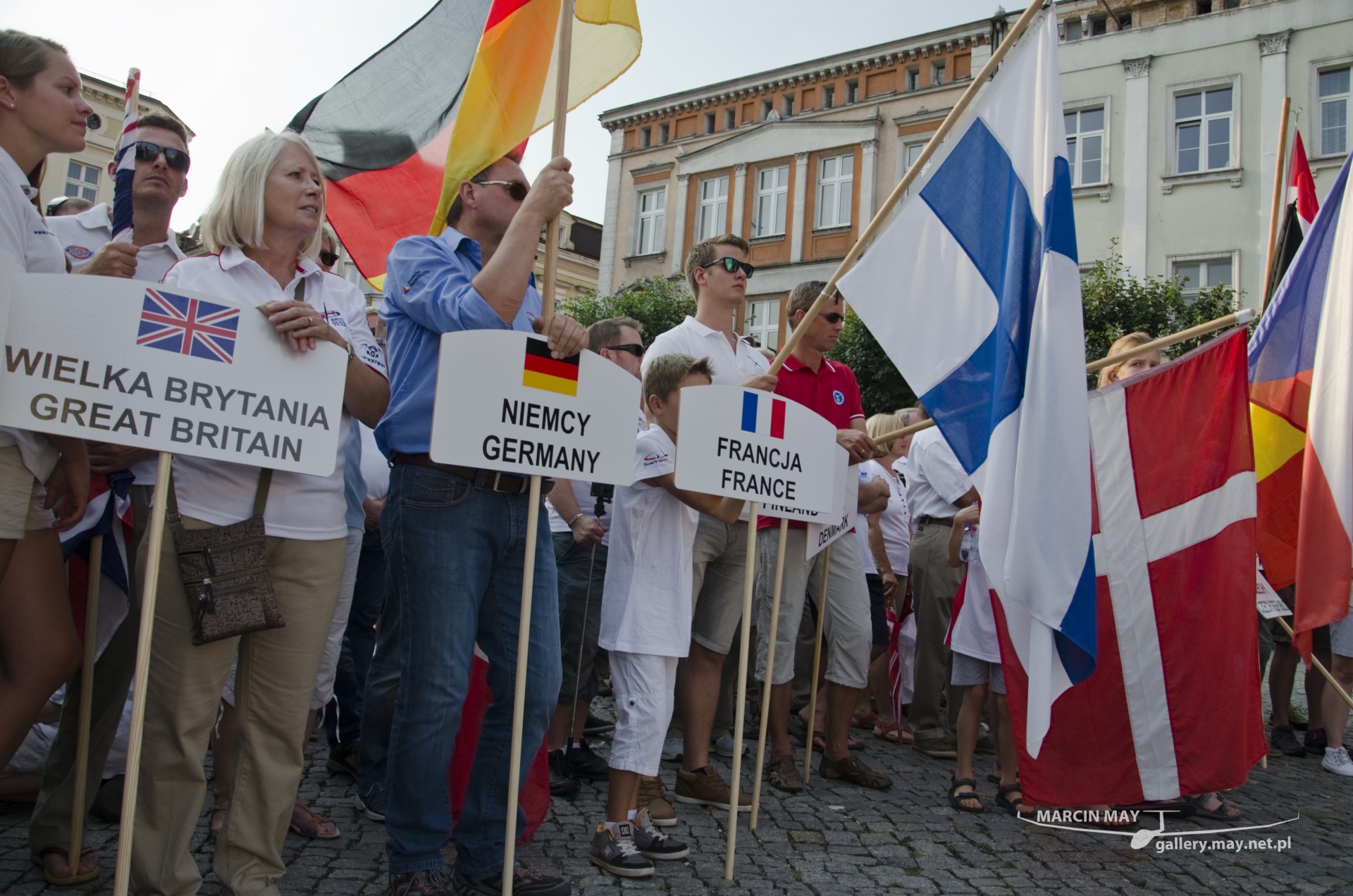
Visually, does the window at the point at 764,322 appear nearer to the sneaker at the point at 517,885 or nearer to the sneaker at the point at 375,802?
the sneaker at the point at 375,802

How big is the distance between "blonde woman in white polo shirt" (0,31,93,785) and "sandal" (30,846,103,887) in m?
0.42

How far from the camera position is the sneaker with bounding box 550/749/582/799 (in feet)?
13.6

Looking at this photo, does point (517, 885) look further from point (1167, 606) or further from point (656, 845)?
point (1167, 606)

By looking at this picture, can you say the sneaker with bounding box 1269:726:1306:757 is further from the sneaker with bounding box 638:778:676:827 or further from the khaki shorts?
the khaki shorts

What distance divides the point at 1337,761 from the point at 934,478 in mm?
2769

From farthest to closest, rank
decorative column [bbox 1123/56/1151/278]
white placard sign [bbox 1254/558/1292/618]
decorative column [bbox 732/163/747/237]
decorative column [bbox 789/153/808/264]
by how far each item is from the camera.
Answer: decorative column [bbox 732/163/747/237] → decorative column [bbox 789/153/808/264] → decorative column [bbox 1123/56/1151/278] → white placard sign [bbox 1254/558/1292/618]

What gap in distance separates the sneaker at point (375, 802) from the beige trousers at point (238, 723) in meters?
0.96

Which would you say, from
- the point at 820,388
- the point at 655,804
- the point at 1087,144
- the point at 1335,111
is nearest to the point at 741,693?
the point at 655,804

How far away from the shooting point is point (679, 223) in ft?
101

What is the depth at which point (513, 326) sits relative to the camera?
2.99m

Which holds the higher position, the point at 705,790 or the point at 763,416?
the point at 763,416

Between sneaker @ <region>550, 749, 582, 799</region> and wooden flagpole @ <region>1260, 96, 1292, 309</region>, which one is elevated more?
wooden flagpole @ <region>1260, 96, 1292, 309</region>

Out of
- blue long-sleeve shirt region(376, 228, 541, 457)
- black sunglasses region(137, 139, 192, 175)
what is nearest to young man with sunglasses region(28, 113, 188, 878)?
black sunglasses region(137, 139, 192, 175)

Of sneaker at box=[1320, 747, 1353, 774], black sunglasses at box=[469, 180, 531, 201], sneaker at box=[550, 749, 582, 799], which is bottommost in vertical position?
sneaker at box=[550, 749, 582, 799]
